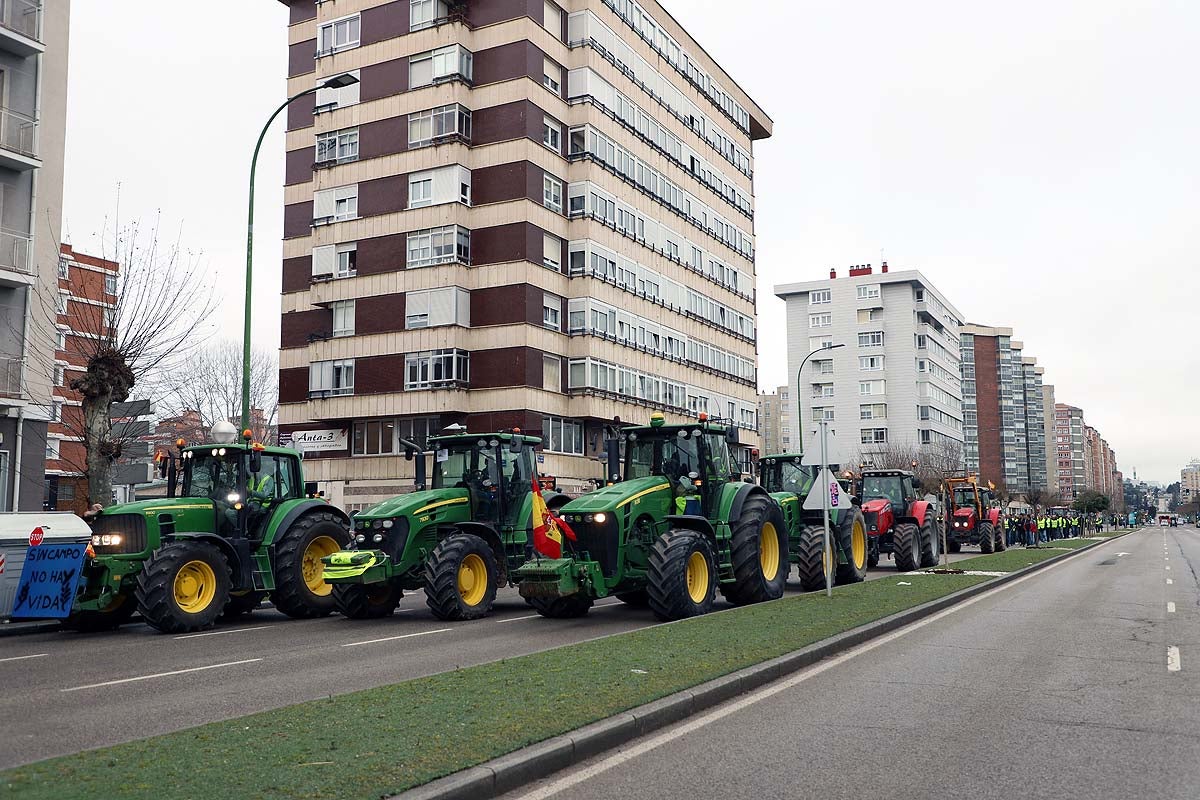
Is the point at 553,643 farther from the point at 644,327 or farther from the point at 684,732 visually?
the point at 644,327

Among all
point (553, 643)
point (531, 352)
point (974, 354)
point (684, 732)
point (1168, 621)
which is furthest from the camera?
point (974, 354)

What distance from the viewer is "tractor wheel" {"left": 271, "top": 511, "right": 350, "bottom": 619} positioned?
1513cm

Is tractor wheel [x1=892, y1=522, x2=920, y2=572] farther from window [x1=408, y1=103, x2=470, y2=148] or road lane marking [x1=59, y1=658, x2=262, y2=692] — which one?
window [x1=408, y1=103, x2=470, y2=148]

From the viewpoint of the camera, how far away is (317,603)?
15.7m

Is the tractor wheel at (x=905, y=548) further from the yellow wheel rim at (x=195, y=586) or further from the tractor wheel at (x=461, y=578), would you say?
the yellow wheel rim at (x=195, y=586)

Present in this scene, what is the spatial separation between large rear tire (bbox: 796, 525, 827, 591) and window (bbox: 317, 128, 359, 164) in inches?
1214

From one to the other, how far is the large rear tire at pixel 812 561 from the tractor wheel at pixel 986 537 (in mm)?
22667

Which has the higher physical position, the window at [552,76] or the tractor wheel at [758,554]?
the window at [552,76]

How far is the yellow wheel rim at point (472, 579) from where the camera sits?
14.5 m

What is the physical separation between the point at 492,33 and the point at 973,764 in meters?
39.2

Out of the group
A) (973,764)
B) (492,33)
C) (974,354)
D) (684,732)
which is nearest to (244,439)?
(684,732)

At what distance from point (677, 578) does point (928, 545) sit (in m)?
15.8

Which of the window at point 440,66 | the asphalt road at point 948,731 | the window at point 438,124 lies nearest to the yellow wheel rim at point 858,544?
the asphalt road at point 948,731

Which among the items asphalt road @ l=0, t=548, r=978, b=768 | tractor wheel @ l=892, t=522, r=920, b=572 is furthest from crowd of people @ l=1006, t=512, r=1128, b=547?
asphalt road @ l=0, t=548, r=978, b=768
